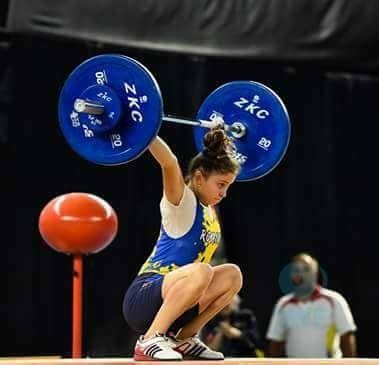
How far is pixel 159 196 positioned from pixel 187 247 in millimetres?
2403

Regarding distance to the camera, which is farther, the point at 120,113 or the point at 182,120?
the point at 182,120

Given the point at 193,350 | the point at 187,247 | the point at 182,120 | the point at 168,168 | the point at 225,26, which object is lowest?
the point at 193,350

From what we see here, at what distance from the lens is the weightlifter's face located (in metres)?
3.36

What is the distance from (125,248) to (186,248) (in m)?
2.33

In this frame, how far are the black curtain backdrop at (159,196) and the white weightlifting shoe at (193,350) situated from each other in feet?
7.17

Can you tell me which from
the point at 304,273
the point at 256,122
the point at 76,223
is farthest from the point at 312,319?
the point at 256,122

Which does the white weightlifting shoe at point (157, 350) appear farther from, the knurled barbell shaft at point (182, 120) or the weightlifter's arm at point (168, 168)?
the knurled barbell shaft at point (182, 120)

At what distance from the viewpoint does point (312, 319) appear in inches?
217

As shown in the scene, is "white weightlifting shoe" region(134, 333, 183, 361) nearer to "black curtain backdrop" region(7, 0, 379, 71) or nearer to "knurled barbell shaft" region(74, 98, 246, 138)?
"knurled barbell shaft" region(74, 98, 246, 138)

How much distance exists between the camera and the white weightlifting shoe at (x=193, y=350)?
330 centimetres

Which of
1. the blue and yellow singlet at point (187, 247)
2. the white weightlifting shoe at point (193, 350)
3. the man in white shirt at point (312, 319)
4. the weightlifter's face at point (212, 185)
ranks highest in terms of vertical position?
the weightlifter's face at point (212, 185)

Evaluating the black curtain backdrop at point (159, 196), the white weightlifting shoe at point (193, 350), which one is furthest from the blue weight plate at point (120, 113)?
the black curtain backdrop at point (159, 196)

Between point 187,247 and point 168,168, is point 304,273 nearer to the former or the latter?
point 187,247

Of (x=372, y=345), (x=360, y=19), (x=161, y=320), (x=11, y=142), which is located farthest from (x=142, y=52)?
(x=161, y=320)
